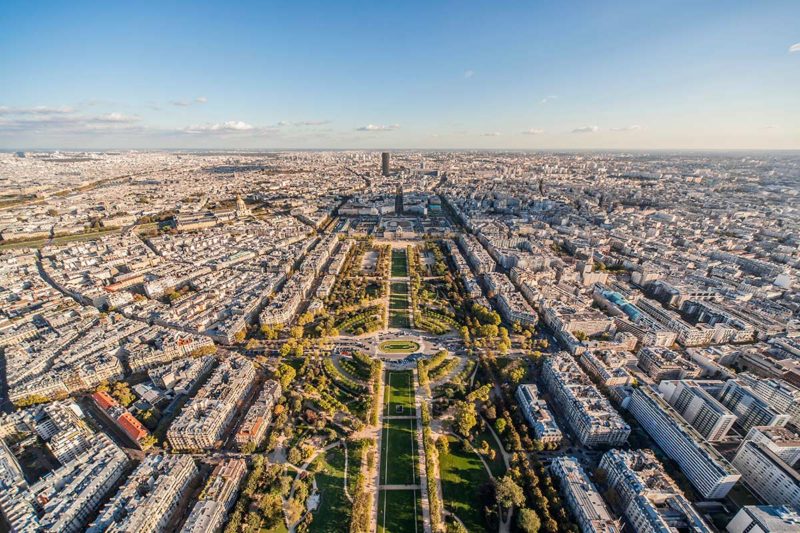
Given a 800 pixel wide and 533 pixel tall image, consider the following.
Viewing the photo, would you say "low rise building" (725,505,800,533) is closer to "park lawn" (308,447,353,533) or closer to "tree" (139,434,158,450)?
"park lawn" (308,447,353,533)

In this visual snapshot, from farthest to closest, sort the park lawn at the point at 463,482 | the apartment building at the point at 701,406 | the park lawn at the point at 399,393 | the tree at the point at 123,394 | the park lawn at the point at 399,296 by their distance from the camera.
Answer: the park lawn at the point at 399,296 → the tree at the point at 123,394 → the park lawn at the point at 399,393 → the apartment building at the point at 701,406 → the park lawn at the point at 463,482

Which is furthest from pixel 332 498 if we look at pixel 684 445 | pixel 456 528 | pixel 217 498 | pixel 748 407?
pixel 748 407

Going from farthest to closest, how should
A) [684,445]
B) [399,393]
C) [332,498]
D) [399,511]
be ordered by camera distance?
[399,393], [684,445], [332,498], [399,511]

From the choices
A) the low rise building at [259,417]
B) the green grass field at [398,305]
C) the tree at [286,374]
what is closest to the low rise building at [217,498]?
the low rise building at [259,417]

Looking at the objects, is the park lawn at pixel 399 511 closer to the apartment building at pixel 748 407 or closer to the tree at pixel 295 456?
the tree at pixel 295 456

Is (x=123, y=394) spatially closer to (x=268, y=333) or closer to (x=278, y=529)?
(x=268, y=333)

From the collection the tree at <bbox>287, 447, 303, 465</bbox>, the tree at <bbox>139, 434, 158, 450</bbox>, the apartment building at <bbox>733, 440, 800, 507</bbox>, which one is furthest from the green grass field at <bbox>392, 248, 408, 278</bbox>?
the apartment building at <bbox>733, 440, 800, 507</bbox>
